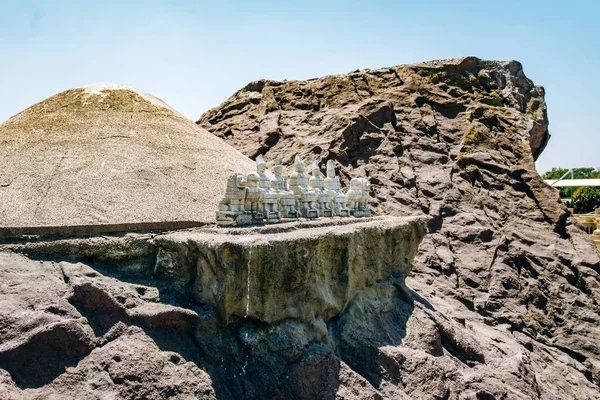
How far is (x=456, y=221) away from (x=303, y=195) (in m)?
7.08

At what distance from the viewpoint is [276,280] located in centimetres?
983

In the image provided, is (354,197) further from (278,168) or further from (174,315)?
(174,315)

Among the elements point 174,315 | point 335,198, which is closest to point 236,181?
point 174,315

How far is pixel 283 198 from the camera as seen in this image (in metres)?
11.7

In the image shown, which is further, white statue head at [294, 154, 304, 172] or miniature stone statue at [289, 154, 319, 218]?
white statue head at [294, 154, 304, 172]

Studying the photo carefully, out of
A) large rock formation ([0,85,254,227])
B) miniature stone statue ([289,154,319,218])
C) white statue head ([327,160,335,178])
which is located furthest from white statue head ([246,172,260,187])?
white statue head ([327,160,335,178])

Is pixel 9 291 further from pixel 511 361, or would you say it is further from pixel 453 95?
pixel 453 95

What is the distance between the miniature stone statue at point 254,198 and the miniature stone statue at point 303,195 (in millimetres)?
1339

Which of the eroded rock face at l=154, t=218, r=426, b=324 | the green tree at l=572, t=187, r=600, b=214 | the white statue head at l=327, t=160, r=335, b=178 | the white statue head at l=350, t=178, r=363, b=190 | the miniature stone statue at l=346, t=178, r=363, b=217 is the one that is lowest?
the green tree at l=572, t=187, r=600, b=214

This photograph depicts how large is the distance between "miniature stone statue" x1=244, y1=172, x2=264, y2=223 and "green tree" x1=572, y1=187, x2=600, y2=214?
41.7 metres

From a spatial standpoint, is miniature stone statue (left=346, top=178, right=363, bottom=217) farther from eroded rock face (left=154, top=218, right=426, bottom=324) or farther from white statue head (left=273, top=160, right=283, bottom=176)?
white statue head (left=273, top=160, right=283, bottom=176)

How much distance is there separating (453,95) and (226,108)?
8743 millimetres

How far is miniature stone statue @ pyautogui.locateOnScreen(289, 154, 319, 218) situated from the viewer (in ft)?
40.2

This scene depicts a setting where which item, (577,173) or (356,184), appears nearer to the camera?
(356,184)
